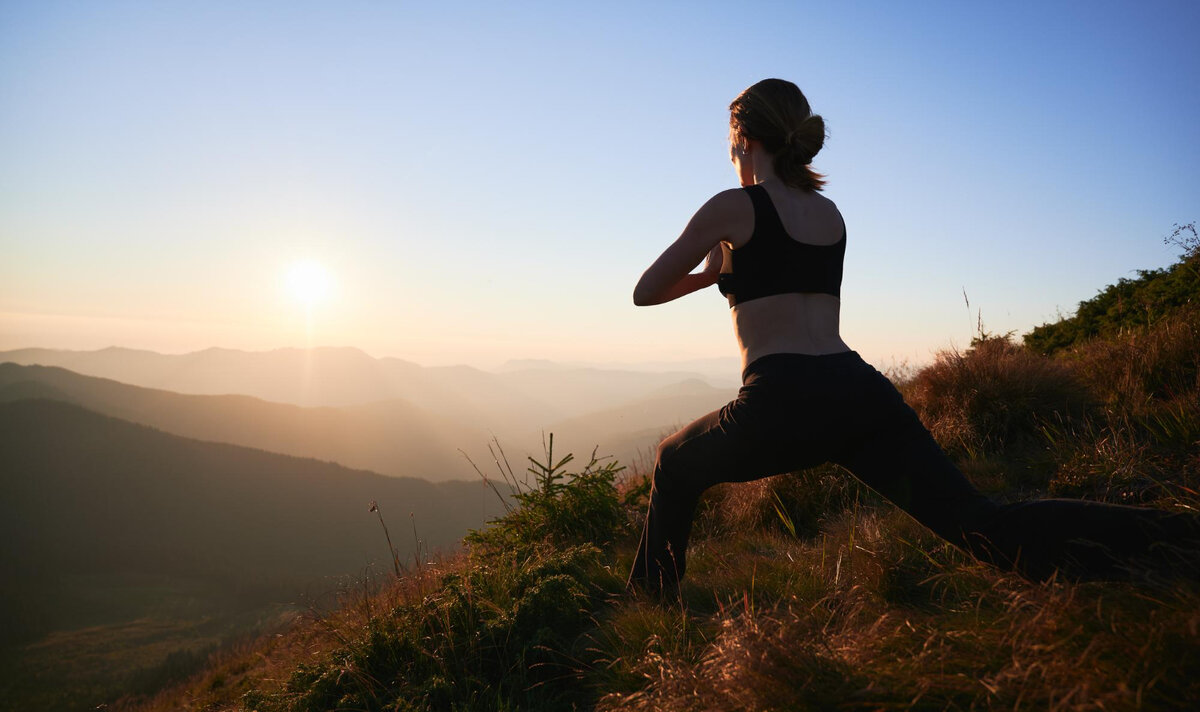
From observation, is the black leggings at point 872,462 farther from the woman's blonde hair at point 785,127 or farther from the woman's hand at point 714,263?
the woman's blonde hair at point 785,127

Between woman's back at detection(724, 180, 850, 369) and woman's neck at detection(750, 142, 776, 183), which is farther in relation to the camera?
woman's neck at detection(750, 142, 776, 183)

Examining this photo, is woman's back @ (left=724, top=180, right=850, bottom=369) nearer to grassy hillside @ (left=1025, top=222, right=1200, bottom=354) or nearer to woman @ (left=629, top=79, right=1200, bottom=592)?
woman @ (left=629, top=79, right=1200, bottom=592)

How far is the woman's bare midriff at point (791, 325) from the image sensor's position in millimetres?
2127

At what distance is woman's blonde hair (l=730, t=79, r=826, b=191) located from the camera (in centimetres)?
229

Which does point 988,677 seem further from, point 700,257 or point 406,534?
point 406,534

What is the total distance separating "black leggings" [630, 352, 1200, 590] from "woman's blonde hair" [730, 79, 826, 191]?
0.74 m

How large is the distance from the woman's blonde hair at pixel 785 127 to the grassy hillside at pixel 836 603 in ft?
5.07

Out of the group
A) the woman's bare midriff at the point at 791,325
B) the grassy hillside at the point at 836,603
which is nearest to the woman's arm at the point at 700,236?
the woman's bare midriff at the point at 791,325

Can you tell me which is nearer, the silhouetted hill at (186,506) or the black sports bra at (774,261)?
the black sports bra at (774,261)

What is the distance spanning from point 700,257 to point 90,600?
108 m

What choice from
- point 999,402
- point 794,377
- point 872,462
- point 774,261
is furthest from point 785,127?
point 999,402

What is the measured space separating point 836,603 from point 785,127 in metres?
1.87

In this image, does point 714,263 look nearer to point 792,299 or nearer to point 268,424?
point 792,299

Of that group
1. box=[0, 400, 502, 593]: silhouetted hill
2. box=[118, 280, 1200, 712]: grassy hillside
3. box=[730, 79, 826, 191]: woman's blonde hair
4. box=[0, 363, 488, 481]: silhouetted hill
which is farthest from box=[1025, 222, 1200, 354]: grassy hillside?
box=[0, 363, 488, 481]: silhouetted hill
